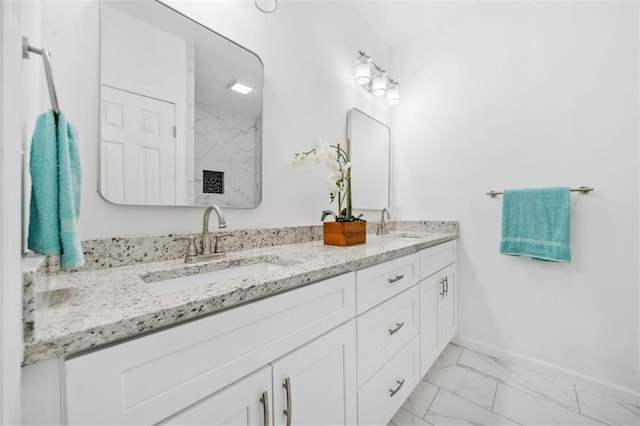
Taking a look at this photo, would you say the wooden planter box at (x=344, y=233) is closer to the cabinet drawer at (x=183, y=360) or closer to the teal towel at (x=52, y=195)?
the cabinet drawer at (x=183, y=360)

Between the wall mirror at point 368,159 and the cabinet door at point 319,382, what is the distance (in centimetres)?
119

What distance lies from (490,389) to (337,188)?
1441 millimetres

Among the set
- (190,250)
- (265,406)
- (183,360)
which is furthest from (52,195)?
(265,406)

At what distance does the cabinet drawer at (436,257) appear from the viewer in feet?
4.77

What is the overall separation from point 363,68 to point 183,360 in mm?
1987

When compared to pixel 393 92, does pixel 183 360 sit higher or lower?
lower

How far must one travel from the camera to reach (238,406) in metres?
0.62

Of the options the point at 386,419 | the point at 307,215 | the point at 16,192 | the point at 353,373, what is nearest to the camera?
the point at 16,192

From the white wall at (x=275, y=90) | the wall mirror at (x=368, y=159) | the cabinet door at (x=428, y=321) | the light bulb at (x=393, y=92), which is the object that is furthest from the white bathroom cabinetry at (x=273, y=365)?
the light bulb at (x=393, y=92)

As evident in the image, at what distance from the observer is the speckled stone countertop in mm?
402

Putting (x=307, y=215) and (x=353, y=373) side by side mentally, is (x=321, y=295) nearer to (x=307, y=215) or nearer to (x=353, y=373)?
(x=353, y=373)

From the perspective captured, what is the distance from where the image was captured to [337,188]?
146cm

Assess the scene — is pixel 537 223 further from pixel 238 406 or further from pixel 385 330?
pixel 238 406

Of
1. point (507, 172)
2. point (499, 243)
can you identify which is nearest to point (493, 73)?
point (507, 172)
